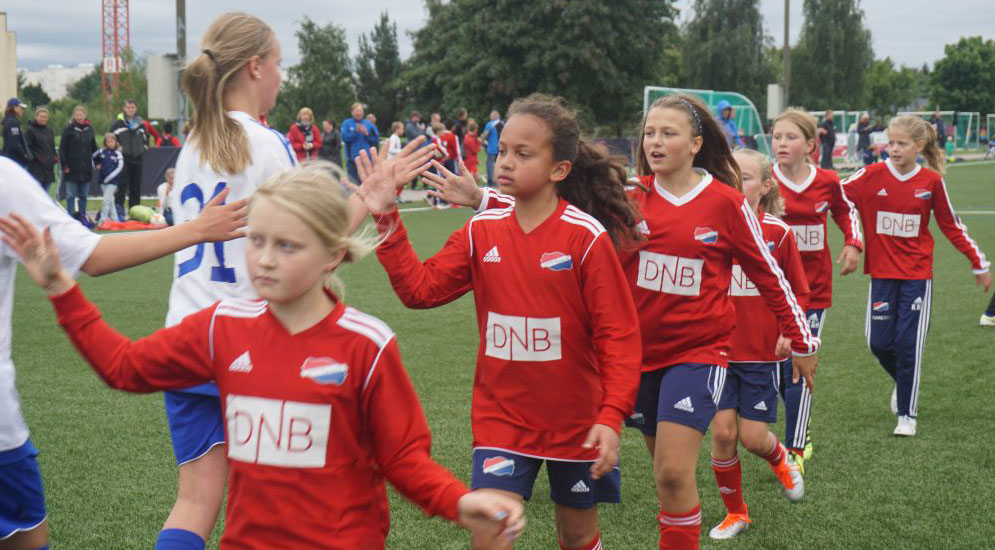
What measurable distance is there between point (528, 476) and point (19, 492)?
1.58 m

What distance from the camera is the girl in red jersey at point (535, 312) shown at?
3.53 m

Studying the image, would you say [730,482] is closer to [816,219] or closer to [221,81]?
[816,219]

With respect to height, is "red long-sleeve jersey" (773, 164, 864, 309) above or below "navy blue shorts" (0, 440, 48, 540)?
above

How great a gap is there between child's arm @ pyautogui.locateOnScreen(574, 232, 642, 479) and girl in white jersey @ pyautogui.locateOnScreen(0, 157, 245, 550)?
3.95 feet

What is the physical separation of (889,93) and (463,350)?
322ft

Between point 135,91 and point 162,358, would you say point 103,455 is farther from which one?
point 135,91

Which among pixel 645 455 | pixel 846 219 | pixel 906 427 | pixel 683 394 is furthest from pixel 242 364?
pixel 906 427

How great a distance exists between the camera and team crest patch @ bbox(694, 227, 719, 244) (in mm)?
4238

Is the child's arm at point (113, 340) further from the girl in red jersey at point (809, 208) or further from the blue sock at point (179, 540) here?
the girl in red jersey at point (809, 208)

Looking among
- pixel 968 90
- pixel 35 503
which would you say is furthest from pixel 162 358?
pixel 968 90

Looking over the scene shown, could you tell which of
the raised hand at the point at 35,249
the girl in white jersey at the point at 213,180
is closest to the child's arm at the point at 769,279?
the girl in white jersey at the point at 213,180

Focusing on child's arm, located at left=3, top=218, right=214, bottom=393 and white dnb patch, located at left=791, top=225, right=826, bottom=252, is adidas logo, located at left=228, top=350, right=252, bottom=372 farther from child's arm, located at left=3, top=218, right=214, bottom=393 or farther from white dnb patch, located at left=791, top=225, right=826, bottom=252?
white dnb patch, located at left=791, top=225, right=826, bottom=252

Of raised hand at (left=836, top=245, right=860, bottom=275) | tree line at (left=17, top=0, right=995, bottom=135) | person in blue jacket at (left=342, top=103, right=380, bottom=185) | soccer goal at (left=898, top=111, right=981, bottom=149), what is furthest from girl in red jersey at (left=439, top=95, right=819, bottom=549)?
soccer goal at (left=898, top=111, right=981, bottom=149)

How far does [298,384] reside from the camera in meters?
2.50
